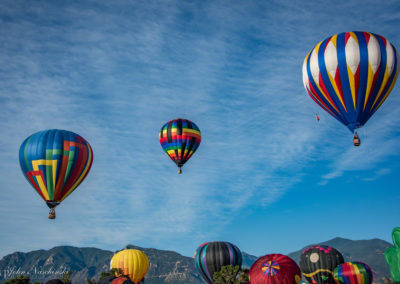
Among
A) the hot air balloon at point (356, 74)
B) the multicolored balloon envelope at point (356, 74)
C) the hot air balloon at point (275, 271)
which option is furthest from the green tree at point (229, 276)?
the multicolored balloon envelope at point (356, 74)

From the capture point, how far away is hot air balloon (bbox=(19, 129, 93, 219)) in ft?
152

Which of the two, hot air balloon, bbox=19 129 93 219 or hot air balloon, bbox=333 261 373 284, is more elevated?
hot air balloon, bbox=19 129 93 219

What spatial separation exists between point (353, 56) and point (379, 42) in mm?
2992

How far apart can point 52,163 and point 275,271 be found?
25292 mm

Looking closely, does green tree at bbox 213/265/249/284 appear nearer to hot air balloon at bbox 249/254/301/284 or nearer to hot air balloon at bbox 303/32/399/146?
hot air balloon at bbox 249/254/301/284

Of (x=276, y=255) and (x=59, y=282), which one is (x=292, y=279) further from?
(x=59, y=282)

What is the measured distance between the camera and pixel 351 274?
4797 cm

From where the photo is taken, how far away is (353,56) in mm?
41594

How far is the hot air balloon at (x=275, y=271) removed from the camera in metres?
36.8

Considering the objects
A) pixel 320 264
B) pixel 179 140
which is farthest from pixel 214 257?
pixel 179 140

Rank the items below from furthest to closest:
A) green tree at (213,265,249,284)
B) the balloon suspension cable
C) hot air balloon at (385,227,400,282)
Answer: hot air balloon at (385,227,400,282)
green tree at (213,265,249,284)
the balloon suspension cable

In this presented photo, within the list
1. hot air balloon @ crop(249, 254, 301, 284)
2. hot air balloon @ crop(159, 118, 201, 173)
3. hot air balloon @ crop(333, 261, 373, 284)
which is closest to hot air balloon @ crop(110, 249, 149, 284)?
hot air balloon @ crop(159, 118, 201, 173)

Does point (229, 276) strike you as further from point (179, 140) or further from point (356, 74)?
point (356, 74)

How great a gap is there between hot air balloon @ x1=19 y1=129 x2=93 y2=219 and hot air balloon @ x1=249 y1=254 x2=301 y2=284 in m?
21.5
